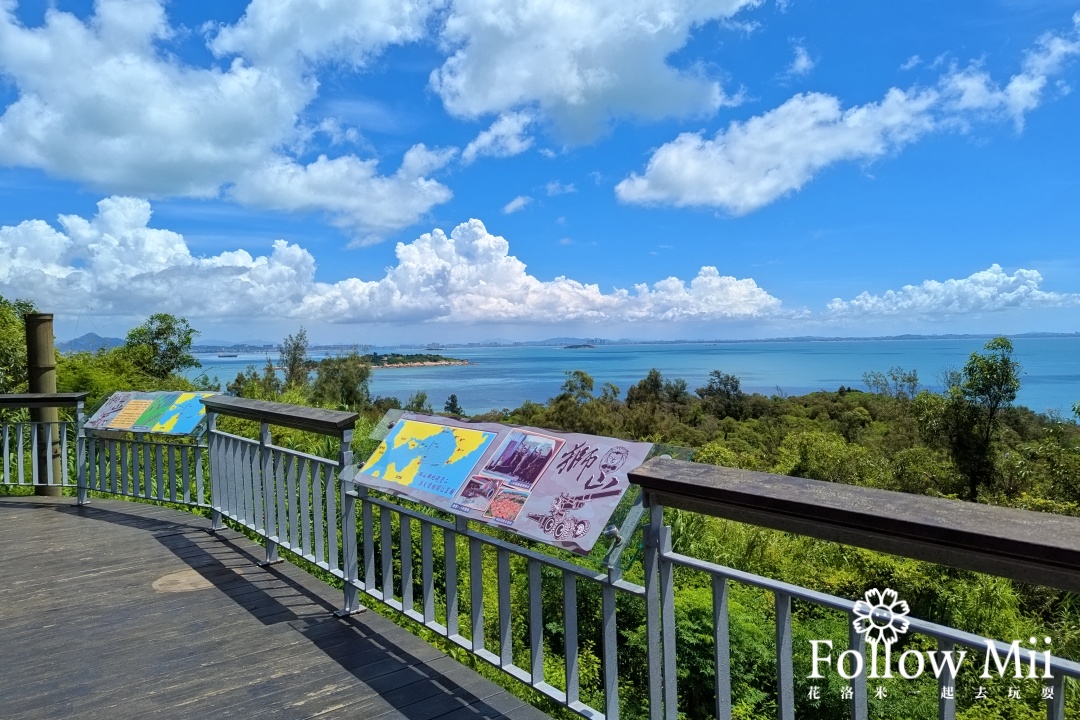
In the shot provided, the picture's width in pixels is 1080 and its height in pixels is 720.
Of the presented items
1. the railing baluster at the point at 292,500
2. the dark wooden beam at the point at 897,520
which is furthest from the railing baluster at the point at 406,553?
the dark wooden beam at the point at 897,520

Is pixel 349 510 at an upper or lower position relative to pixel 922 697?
upper

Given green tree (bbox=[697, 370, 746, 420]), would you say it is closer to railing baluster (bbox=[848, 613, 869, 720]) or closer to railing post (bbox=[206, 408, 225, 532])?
railing post (bbox=[206, 408, 225, 532])

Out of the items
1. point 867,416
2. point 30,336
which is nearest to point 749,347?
point 867,416

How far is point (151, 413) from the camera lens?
5.57 metres

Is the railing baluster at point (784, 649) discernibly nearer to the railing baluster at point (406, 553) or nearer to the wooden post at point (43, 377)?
the railing baluster at point (406, 553)

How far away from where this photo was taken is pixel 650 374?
3612cm

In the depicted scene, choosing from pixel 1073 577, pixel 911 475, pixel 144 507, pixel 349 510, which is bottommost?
pixel 911 475

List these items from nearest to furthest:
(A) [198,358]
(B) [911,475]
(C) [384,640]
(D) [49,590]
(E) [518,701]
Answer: (E) [518,701] → (C) [384,640] → (D) [49,590] → (B) [911,475] → (A) [198,358]

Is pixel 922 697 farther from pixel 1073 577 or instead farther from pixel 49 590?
pixel 49 590

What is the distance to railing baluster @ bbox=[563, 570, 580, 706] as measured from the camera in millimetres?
2262

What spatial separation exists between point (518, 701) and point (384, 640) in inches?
34.9

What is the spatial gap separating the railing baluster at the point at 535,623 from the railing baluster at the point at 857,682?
113 cm

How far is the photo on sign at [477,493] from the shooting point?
253 centimetres

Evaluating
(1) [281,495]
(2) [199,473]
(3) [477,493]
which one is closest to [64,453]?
(2) [199,473]
